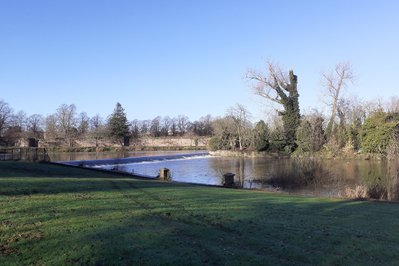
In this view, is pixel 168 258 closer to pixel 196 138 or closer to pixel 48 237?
pixel 48 237

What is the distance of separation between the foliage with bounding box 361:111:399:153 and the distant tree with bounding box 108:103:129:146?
170 feet

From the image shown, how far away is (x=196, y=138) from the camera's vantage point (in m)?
92.4

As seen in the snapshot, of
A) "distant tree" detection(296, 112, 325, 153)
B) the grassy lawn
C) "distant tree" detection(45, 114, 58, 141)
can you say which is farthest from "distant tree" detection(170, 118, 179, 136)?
the grassy lawn

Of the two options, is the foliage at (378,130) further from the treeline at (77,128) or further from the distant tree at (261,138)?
the treeline at (77,128)

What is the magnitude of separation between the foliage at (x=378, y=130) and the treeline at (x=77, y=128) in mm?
51718

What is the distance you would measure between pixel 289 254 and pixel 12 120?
3679 inches

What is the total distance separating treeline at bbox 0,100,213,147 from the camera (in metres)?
79.2

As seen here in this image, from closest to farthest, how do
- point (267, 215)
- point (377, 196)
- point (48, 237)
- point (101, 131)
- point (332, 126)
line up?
point (48, 237), point (267, 215), point (377, 196), point (332, 126), point (101, 131)

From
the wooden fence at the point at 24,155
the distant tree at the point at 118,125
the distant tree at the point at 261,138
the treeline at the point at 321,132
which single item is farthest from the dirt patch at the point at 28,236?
the distant tree at the point at 118,125

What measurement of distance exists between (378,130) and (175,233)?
4511cm

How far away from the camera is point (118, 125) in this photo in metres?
85.9

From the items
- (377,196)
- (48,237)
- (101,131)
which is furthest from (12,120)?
(48,237)

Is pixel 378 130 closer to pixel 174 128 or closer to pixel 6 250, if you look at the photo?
pixel 6 250

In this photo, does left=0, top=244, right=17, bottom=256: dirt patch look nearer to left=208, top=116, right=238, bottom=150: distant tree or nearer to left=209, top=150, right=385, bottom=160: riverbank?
left=209, top=150, right=385, bottom=160: riverbank
